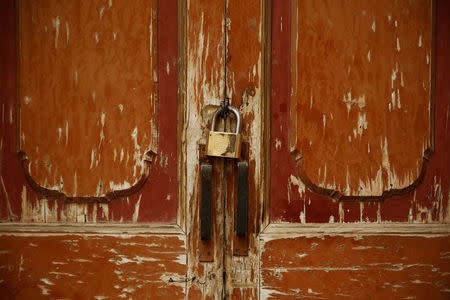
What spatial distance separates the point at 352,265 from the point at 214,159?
424 mm

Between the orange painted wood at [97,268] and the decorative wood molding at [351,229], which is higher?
the decorative wood molding at [351,229]

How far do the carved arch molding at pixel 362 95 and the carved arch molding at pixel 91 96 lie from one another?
14.6 inches

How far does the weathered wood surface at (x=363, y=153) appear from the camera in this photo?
816mm

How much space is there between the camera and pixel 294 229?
0.81m

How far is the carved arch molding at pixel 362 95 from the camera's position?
816 mm

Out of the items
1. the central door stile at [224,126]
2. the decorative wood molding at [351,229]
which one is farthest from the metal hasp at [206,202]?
the decorative wood molding at [351,229]

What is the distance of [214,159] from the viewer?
31.9 inches

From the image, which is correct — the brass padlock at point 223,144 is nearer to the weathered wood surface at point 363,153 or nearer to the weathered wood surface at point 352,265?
the weathered wood surface at point 363,153

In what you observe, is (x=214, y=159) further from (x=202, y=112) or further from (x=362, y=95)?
(x=362, y=95)

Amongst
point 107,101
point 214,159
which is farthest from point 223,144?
point 107,101

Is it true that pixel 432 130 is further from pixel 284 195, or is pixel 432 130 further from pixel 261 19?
pixel 261 19

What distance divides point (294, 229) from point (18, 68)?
79 cm

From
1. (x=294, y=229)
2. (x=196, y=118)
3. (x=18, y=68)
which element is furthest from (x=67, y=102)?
(x=294, y=229)

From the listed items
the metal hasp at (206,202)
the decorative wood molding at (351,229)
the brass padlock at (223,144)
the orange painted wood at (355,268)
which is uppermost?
the brass padlock at (223,144)
